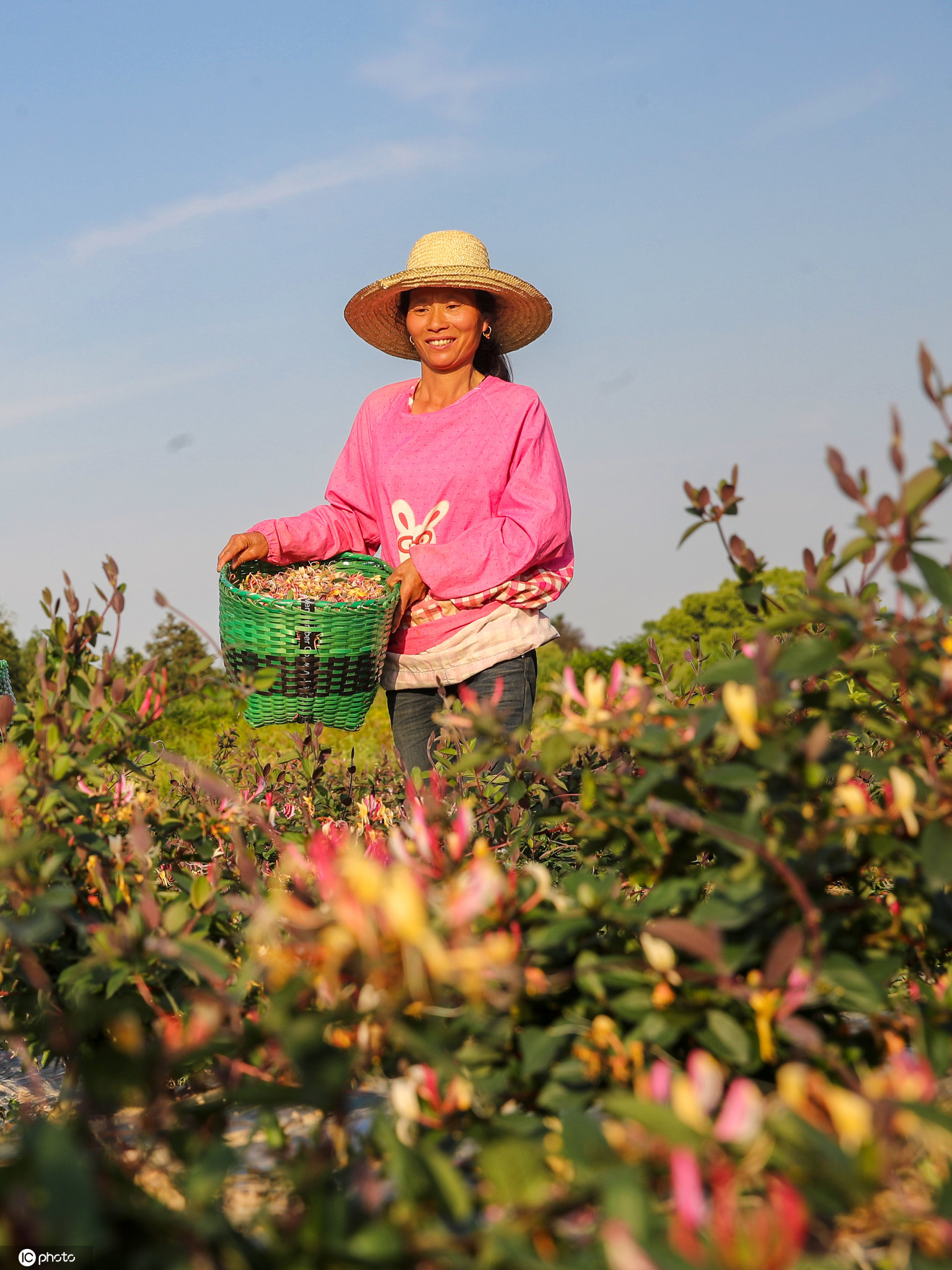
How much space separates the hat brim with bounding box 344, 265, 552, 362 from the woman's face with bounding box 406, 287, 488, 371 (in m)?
0.08

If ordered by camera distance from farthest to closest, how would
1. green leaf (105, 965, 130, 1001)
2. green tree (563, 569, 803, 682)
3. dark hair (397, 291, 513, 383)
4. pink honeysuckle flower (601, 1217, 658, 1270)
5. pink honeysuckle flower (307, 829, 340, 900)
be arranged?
green tree (563, 569, 803, 682)
dark hair (397, 291, 513, 383)
green leaf (105, 965, 130, 1001)
pink honeysuckle flower (307, 829, 340, 900)
pink honeysuckle flower (601, 1217, 658, 1270)

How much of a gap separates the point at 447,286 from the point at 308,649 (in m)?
1.77

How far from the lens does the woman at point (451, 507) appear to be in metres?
3.94

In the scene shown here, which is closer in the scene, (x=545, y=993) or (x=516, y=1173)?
(x=516, y=1173)

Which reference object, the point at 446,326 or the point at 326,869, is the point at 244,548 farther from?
the point at 326,869

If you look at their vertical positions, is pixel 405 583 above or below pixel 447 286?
below

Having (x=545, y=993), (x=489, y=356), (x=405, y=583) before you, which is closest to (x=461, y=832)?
(x=545, y=993)

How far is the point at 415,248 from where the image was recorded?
4441 millimetres

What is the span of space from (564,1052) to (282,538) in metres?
3.01

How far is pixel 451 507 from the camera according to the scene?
13.6 feet

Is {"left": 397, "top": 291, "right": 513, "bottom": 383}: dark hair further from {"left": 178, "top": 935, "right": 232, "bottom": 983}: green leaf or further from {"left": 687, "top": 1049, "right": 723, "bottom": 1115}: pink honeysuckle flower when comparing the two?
{"left": 687, "top": 1049, "right": 723, "bottom": 1115}: pink honeysuckle flower

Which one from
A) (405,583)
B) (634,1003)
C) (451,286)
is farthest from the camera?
(451,286)

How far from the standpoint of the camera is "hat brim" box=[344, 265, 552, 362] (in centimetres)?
421

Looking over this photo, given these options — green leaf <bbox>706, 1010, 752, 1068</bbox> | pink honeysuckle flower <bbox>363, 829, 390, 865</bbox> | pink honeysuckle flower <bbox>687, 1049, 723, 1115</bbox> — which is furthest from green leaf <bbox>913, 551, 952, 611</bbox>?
pink honeysuckle flower <bbox>363, 829, 390, 865</bbox>
